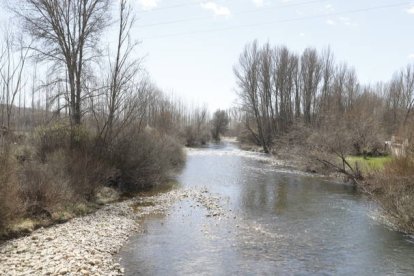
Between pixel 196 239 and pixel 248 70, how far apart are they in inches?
2054

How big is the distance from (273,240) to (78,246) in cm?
603

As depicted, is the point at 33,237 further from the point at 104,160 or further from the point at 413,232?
the point at 413,232

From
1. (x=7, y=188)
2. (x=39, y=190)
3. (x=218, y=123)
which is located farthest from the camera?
(x=218, y=123)

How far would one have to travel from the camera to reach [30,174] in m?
14.0

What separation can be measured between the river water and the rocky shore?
21.3 inches

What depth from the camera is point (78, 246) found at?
10945 millimetres

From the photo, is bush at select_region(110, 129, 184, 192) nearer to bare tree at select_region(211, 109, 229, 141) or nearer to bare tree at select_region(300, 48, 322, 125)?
bare tree at select_region(300, 48, 322, 125)

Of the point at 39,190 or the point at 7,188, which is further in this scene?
the point at 39,190

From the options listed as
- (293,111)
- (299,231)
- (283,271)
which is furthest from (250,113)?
(283,271)

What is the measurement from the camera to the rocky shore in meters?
9.07

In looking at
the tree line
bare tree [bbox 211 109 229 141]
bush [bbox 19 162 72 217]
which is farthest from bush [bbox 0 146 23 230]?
bare tree [bbox 211 109 229 141]

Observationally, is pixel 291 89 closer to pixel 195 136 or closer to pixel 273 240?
pixel 195 136

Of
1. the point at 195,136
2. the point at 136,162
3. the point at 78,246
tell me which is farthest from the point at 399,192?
the point at 195,136

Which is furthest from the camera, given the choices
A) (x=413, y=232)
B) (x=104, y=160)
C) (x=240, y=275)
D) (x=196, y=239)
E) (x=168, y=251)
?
(x=104, y=160)
